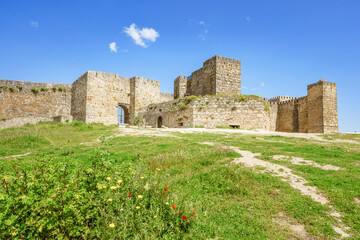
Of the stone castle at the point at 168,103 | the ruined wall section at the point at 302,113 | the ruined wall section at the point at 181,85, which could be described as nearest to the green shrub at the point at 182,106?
the stone castle at the point at 168,103

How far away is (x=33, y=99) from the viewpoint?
22766mm

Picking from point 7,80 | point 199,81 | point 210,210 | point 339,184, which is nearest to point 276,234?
point 210,210

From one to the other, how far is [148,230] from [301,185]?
353 centimetres

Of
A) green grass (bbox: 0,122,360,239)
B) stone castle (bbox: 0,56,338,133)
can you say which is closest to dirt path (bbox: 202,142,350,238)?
green grass (bbox: 0,122,360,239)

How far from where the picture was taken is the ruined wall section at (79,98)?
21594mm

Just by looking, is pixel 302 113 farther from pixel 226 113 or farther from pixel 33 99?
pixel 33 99

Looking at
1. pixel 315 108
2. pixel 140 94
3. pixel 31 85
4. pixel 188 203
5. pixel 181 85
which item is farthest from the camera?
pixel 181 85

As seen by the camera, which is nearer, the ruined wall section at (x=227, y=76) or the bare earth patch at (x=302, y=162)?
the bare earth patch at (x=302, y=162)

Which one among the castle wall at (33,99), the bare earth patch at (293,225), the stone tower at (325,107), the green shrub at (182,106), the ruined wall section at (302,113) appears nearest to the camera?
the bare earth patch at (293,225)

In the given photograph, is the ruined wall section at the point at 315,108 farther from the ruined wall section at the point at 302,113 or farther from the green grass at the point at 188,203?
the green grass at the point at 188,203

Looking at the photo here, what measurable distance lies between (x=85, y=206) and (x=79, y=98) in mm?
22562

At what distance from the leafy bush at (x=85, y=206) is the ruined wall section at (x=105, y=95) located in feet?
64.0

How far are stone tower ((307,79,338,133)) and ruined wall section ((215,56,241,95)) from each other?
10.6m

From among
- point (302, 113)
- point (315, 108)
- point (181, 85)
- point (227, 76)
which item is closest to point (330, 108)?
point (315, 108)
